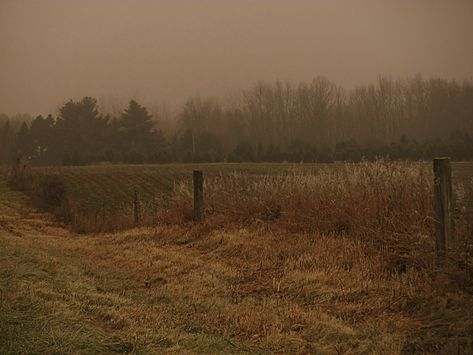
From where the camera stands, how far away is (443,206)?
6.18m

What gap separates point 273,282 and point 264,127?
75.1 meters

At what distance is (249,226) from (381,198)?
329 cm

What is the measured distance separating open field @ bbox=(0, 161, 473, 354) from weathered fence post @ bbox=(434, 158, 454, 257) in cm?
19

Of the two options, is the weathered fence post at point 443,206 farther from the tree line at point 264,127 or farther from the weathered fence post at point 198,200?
the tree line at point 264,127

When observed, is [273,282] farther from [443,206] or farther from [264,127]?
[264,127]

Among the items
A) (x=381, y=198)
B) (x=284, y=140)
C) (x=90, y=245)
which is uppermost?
(x=284, y=140)

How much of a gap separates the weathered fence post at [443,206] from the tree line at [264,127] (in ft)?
151

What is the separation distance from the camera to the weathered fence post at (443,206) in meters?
6.11

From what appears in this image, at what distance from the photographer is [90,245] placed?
11703 mm

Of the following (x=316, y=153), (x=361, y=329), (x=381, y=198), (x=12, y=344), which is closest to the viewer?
(x=12, y=344)

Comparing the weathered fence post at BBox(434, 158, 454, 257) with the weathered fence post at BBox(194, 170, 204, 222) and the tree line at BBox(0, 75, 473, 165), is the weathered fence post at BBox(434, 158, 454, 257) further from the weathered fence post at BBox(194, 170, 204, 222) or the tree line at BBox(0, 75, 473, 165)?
the tree line at BBox(0, 75, 473, 165)

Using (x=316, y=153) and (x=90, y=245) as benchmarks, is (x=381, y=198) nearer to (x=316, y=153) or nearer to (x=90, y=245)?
(x=90, y=245)

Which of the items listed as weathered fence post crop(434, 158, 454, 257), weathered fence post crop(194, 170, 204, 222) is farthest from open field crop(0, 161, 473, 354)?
weathered fence post crop(194, 170, 204, 222)

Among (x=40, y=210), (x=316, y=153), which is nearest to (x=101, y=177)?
(x=40, y=210)
